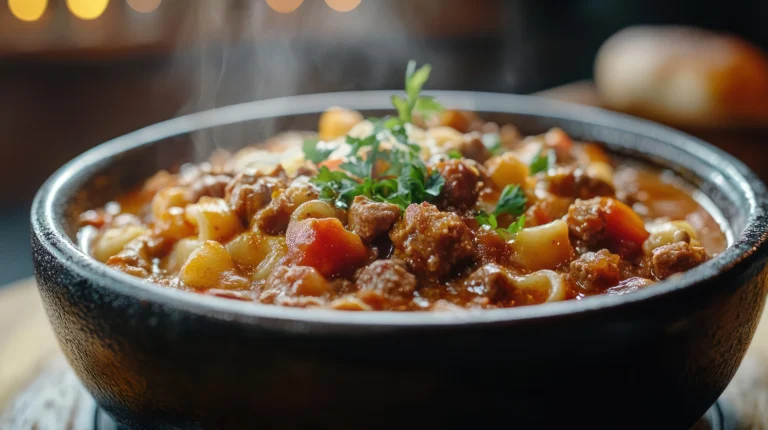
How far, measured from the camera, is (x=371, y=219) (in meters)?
2.37

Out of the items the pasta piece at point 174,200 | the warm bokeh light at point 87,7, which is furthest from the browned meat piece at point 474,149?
the warm bokeh light at point 87,7

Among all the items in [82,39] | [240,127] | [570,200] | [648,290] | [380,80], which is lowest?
[380,80]

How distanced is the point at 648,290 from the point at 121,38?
787cm

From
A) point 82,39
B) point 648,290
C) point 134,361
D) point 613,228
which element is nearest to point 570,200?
point 613,228

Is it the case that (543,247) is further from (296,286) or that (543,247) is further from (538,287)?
(296,286)

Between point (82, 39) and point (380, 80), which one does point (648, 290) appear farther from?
point (380, 80)

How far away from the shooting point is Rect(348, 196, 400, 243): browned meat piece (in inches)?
93.5

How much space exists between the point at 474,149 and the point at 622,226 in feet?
2.53

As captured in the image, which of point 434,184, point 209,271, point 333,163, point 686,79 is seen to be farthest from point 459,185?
point 686,79

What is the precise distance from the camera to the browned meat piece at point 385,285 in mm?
2102

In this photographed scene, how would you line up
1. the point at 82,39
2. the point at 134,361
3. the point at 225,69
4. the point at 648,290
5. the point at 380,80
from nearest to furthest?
1. the point at 648,290
2. the point at 134,361
3. the point at 82,39
4. the point at 225,69
5. the point at 380,80

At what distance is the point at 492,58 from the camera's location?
10.7m

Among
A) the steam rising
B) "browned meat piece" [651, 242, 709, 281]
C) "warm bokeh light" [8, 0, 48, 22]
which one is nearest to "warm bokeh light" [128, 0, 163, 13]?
the steam rising

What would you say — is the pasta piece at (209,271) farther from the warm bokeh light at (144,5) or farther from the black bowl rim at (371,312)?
the warm bokeh light at (144,5)
